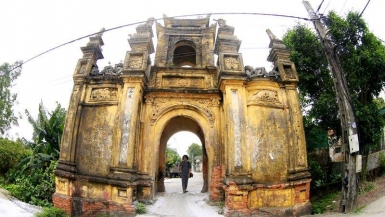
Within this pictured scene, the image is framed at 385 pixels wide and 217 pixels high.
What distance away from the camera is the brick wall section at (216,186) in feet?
30.0

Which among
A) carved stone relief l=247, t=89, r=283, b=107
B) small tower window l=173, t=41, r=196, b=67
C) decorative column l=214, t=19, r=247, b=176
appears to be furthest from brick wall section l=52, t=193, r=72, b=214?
small tower window l=173, t=41, r=196, b=67

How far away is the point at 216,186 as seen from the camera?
30.2 feet

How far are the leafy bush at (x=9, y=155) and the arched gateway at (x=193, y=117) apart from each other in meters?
7.52

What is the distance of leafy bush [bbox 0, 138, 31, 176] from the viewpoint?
1402 centimetres

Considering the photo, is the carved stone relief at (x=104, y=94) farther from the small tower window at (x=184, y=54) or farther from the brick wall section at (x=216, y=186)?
the brick wall section at (x=216, y=186)

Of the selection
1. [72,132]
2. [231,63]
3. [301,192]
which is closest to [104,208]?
[72,132]

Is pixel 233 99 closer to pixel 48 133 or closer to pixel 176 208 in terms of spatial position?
pixel 176 208

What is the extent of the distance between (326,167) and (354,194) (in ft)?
21.5

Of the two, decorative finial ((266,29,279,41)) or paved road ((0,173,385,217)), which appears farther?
decorative finial ((266,29,279,41))

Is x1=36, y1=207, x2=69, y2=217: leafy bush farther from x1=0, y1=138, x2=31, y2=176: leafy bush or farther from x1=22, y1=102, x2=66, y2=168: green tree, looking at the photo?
x1=0, y1=138, x2=31, y2=176: leafy bush

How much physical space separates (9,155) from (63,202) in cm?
815

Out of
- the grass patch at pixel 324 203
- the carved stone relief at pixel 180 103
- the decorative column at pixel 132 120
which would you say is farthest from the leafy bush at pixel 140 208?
the grass patch at pixel 324 203

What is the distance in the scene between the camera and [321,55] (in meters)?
11.3

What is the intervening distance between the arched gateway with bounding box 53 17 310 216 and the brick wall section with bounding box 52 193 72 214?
0.03 meters
